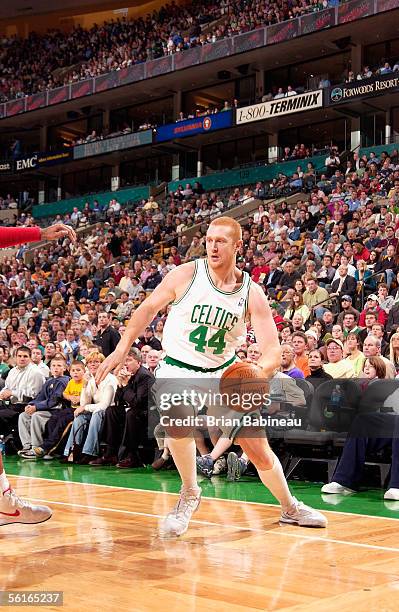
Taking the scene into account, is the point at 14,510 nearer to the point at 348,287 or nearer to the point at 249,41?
the point at 348,287

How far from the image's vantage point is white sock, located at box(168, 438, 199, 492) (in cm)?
523

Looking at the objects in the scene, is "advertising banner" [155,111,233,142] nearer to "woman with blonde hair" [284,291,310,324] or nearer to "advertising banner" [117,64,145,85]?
"advertising banner" [117,64,145,85]

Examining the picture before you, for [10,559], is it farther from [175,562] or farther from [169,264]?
[169,264]

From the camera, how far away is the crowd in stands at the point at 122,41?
1160 inches

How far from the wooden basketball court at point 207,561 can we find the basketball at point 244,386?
2.95 feet

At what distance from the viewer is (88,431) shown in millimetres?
10602

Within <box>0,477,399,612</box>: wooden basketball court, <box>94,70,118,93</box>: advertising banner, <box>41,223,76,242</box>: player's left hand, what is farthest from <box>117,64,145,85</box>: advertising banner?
<box>41,223,76,242</box>: player's left hand

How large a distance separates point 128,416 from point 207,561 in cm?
569

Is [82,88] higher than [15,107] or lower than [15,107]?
higher

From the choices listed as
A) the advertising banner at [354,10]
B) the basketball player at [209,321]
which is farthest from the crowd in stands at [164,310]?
the advertising banner at [354,10]

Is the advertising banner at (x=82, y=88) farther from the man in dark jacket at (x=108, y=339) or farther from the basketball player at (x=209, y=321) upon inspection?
the basketball player at (x=209, y=321)

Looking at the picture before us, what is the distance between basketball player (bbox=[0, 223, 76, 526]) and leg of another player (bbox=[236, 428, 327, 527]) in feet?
4.72

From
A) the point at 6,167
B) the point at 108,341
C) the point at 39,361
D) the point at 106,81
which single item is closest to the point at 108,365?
the point at 39,361

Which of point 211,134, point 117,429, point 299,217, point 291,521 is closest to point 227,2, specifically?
point 211,134
